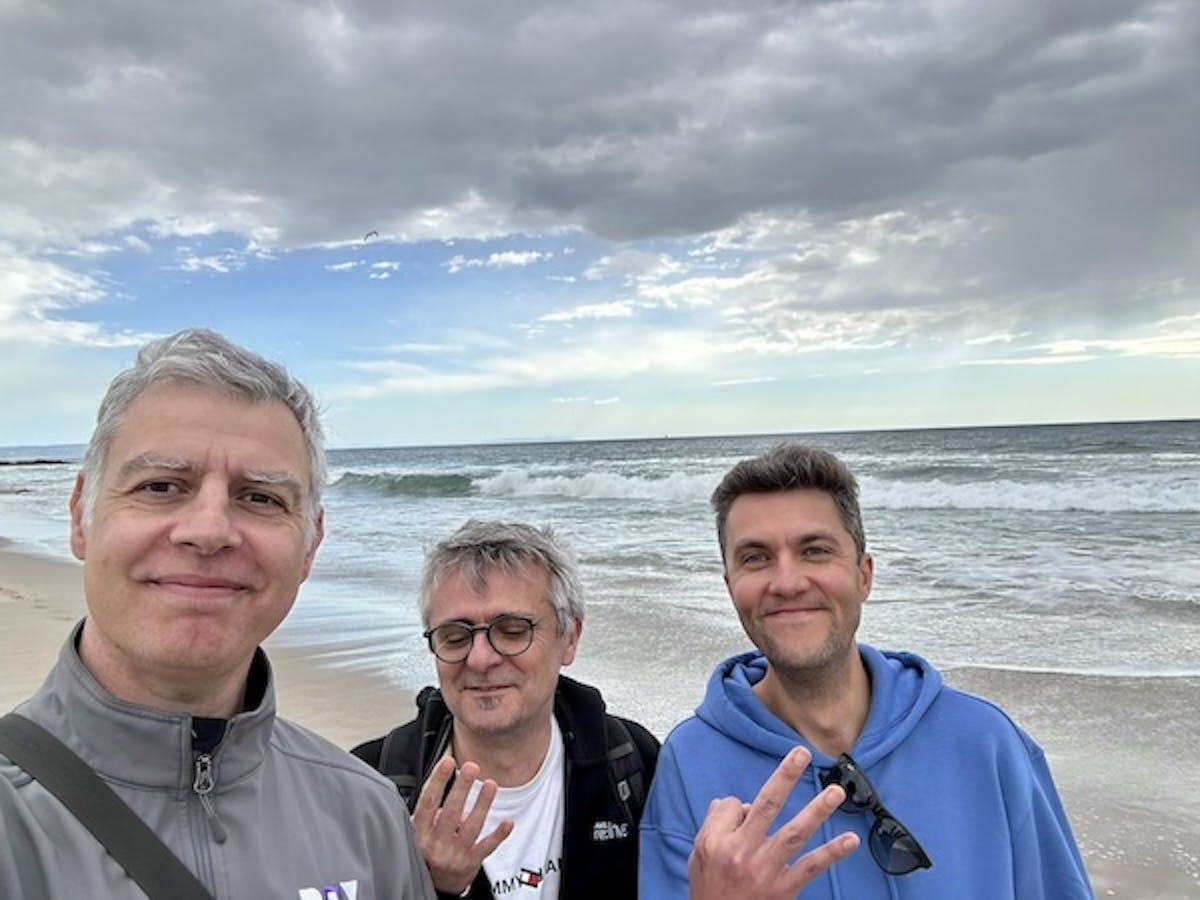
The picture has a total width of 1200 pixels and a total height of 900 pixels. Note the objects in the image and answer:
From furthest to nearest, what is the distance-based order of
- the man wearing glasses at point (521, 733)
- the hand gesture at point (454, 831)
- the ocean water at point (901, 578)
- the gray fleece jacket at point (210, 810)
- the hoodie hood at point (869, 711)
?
the ocean water at point (901, 578) → the man wearing glasses at point (521, 733) → the hoodie hood at point (869, 711) → the hand gesture at point (454, 831) → the gray fleece jacket at point (210, 810)

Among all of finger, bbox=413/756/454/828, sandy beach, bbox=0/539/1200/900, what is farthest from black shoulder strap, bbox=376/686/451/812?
sandy beach, bbox=0/539/1200/900

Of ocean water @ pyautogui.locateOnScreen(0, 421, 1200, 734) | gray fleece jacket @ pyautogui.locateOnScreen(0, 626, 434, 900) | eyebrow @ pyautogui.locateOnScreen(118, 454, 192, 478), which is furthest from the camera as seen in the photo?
ocean water @ pyautogui.locateOnScreen(0, 421, 1200, 734)

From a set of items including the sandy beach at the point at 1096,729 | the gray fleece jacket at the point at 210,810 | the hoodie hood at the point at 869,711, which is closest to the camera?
the gray fleece jacket at the point at 210,810

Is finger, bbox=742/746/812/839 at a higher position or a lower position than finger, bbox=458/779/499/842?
higher

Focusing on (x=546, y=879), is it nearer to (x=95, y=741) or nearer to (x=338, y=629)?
(x=95, y=741)

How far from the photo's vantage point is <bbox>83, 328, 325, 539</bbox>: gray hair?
5.94ft

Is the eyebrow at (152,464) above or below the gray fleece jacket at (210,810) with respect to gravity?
above

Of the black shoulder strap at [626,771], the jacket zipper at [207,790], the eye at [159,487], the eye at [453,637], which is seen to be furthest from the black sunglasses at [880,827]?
the eye at [159,487]

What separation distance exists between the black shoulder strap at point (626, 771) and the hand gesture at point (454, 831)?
26.2 inches

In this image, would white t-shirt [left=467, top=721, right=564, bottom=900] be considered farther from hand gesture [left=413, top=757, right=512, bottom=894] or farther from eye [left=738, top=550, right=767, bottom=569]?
eye [left=738, top=550, right=767, bottom=569]

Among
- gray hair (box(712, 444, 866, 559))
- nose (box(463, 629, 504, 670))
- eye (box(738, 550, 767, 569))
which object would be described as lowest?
nose (box(463, 629, 504, 670))

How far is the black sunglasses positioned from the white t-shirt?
0.92 m

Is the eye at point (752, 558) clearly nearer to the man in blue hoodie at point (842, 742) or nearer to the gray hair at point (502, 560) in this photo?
the man in blue hoodie at point (842, 742)

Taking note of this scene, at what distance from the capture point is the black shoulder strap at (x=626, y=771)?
9.50 ft
